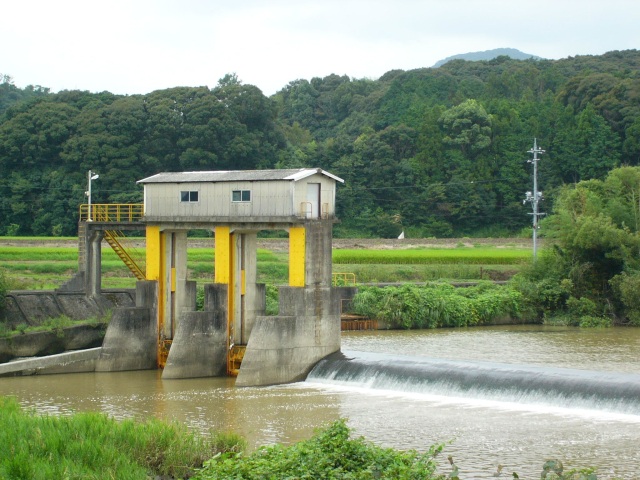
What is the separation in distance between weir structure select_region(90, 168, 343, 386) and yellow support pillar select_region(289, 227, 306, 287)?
3 cm

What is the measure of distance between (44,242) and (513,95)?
2370 inches

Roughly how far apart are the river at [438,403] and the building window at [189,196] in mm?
5799

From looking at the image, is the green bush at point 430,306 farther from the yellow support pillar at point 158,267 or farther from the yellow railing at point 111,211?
the yellow support pillar at point 158,267

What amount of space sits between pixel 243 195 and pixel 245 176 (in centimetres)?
63

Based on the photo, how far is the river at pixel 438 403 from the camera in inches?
854

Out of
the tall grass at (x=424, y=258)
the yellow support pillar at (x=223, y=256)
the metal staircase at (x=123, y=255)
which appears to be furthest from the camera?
the tall grass at (x=424, y=258)

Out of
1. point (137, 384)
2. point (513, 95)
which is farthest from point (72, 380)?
point (513, 95)

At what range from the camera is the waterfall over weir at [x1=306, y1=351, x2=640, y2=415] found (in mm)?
25406

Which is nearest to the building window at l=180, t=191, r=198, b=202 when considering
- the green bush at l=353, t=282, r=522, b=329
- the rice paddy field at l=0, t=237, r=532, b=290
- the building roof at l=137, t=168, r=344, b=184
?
the building roof at l=137, t=168, r=344, b=184

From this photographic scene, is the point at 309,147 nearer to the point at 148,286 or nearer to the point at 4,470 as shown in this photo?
the point at 148,286

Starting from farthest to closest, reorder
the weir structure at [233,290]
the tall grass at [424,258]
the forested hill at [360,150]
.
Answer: the forested hill at [360,150], the tall grass at [424,258], the weir structure at [233,290]

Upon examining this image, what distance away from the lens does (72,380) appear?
106 feet

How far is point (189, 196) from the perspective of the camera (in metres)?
34.4

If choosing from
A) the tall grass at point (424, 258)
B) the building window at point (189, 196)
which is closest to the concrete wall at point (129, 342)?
the building window at point (189, 196)
